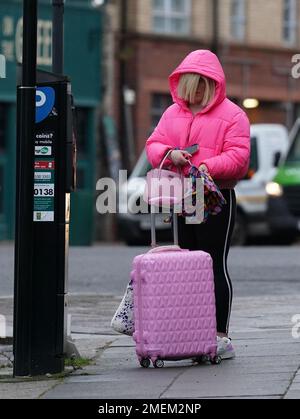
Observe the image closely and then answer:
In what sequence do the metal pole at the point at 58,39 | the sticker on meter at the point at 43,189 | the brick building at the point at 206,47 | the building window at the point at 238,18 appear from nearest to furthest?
the sticker on meter at the point at 43,189, the metal pole at the point at 58,39, the brick building at the point at 206,47, the building window at the point at 238,18

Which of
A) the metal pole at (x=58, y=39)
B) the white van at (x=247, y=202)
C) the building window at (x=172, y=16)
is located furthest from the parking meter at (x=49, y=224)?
the building window at (x=172, y=16)

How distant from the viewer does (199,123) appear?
8.16m

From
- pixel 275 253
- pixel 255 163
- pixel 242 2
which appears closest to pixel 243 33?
pixel 242 2

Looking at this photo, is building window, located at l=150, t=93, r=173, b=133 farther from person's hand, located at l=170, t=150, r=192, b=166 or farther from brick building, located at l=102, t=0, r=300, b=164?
person's hand, located at l=170, t=150, r=192, b=166

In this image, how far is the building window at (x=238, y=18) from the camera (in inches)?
1384

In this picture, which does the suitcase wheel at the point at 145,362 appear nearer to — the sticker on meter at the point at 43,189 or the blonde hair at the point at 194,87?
the sticker on meter at the point at 43,189

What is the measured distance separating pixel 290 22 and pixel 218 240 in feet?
95.1

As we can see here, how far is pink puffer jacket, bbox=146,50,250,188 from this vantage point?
26.5ft

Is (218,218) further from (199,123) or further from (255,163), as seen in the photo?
(255,163)

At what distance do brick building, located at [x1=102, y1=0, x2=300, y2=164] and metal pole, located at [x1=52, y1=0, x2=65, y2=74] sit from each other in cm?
2291

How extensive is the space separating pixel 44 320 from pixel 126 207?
705 inches

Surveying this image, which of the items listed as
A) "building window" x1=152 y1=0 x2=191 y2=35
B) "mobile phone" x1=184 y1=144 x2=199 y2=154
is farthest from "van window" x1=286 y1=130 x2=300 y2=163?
"mobile phone" x1=184 y1=144 x2=199 y2=154

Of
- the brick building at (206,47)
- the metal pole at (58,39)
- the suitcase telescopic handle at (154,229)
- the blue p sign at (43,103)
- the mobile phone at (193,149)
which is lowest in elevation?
the suitcase telescopic handle at (154,229)

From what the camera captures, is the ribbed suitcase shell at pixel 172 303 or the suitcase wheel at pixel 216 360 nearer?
the ribbed suitcase shell at pixel 172 303
